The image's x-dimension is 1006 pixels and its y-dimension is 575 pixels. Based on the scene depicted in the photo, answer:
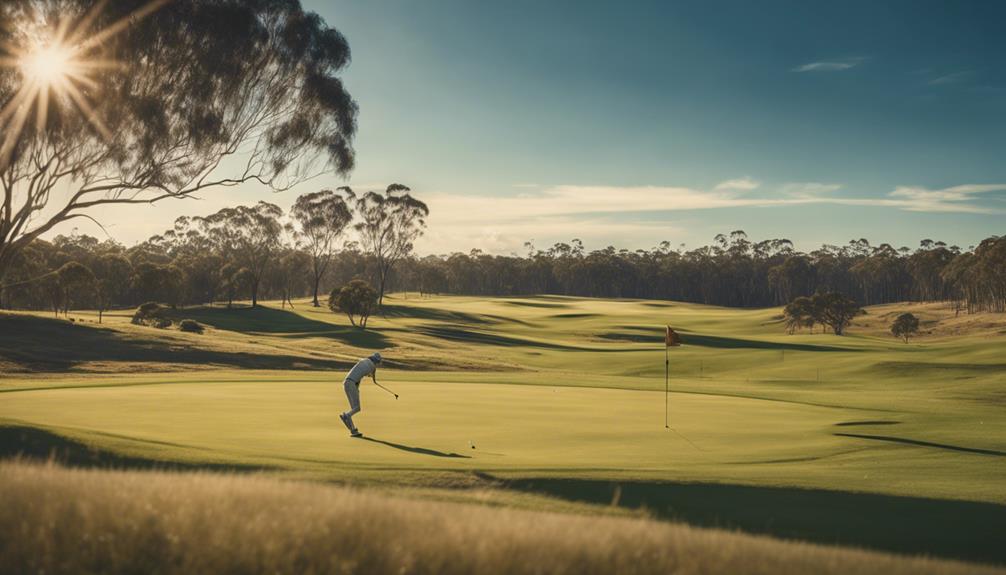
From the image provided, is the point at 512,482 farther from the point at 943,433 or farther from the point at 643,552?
the point at 943,433

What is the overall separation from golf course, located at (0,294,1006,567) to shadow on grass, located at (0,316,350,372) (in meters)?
0.22

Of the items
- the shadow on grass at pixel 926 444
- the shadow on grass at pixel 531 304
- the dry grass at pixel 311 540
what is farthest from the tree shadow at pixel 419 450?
the shadow on grass at pixel 531 304

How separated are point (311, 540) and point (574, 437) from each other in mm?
15271

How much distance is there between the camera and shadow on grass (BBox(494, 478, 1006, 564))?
10352 mm

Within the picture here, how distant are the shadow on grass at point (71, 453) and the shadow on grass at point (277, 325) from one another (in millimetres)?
59976

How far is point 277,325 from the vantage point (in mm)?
92375

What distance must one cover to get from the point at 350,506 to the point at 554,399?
83.6 ft

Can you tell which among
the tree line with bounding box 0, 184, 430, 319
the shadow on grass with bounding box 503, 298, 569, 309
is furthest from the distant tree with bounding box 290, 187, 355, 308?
the shadow on grass with bounding box 503, 298, 569, 309

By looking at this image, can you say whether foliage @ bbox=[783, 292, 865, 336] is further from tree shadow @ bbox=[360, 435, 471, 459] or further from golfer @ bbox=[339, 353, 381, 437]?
tree shadow @ bbox=[360, 435, 471, 459]

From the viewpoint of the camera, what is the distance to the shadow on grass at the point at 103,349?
4981 centimetres

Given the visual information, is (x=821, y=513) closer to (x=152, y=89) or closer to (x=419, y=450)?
(x=419, y=450)

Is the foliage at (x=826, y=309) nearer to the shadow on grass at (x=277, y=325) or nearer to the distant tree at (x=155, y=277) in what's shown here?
the shadow on grass at (x=277, y=325)

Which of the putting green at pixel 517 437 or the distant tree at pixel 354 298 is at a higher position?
the distant tree at pixel 354 298

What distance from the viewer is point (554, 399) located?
3161 centimetres
